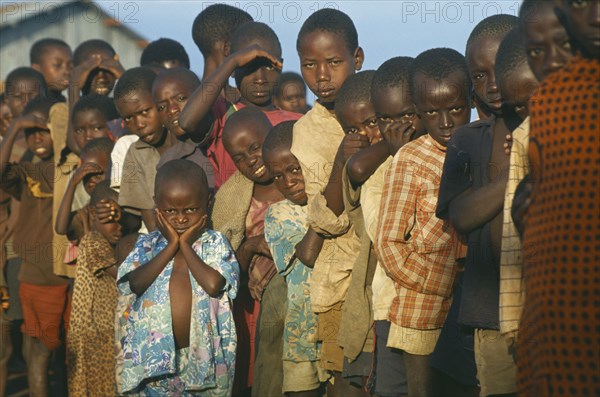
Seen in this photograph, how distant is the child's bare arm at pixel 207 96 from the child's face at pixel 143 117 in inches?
14.3

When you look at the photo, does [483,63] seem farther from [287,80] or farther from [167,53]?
[287,80]

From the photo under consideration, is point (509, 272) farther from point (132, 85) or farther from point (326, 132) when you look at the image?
point (132, 85)

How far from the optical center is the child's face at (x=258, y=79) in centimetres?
752

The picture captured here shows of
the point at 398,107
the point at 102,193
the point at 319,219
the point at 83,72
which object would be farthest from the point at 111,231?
the point at 398,107

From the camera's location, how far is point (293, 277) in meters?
6.43

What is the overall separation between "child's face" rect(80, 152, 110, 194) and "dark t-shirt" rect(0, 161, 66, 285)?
996mm

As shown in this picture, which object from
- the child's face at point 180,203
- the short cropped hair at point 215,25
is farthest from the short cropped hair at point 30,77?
the child's face at point 180,203

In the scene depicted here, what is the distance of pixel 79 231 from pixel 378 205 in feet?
11.8

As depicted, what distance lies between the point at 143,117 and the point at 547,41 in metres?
4.37

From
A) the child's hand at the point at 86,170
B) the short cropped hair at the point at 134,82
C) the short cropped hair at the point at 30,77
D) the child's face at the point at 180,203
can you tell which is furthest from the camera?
the short cropped hair at the point at 30,77

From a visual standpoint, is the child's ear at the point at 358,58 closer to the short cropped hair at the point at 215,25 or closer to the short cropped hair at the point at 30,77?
the short cropped hair at the point at 215,25

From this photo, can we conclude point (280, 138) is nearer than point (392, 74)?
No

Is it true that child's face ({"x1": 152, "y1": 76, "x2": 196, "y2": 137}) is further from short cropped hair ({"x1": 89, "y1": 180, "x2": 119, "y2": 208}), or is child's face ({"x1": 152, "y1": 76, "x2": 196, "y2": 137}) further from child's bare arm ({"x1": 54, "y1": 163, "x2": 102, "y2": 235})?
child's bare arm ({"x1": 54, "y1": 163, "x2": 102, "y2": 235})

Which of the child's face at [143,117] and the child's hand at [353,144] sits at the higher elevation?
the child's face at [143,117]
